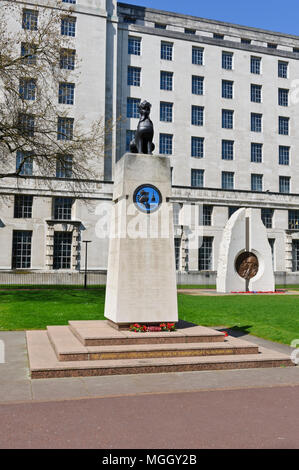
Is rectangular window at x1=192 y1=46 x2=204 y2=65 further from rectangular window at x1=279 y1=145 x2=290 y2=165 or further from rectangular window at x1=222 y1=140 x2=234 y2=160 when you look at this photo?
rectangular window at x1=279 y1=145 x2=290 y2=165

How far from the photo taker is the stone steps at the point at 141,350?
965 centimetres

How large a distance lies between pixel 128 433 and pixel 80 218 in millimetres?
38319

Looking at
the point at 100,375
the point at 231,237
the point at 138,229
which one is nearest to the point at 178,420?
the point at 100,375

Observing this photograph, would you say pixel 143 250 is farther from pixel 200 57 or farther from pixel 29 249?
pixel 200 57

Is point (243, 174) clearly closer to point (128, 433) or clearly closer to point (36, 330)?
point (36, 330)

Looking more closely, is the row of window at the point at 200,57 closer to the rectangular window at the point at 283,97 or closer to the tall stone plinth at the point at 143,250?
the rectangular window at the point at 283,97

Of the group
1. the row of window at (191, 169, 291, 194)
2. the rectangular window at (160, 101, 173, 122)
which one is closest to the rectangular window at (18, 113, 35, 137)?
the rectangular window at (160, 101, 173, 122)

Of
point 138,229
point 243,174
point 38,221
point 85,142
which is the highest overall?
point 243,174

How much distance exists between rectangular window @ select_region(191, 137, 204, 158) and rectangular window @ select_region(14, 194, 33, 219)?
64.2ft

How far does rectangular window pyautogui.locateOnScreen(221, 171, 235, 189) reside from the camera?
170ft

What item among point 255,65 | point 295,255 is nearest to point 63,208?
point 295,255

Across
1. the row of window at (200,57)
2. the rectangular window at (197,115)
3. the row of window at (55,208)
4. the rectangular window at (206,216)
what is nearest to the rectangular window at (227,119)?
the rectangular window at (197,115)

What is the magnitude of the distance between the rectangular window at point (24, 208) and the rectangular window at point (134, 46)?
20737 mm

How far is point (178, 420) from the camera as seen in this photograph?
618 centimetres
